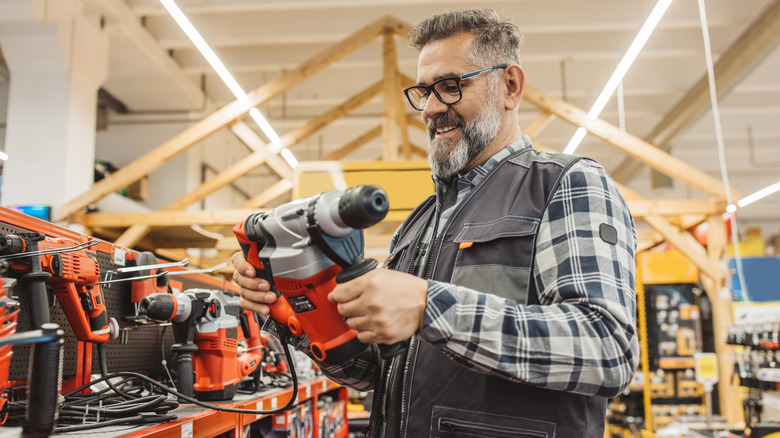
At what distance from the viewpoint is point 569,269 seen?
113cm

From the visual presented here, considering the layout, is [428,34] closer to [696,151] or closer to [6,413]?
[6,413]

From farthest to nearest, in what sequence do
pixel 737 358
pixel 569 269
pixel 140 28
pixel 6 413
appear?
pixel 140 28, pixel 737 358, pixel 6 413, pixel 569 269

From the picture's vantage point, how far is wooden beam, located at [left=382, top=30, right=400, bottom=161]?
6942 mm

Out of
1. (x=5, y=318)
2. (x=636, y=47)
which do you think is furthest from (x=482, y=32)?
(x=636, y=47)

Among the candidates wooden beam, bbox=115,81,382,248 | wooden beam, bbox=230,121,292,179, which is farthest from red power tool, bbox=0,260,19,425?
wooden beam, bbox=230,121,292,179

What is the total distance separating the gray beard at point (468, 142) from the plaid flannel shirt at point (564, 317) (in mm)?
322

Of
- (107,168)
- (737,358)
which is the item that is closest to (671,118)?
(737,358)

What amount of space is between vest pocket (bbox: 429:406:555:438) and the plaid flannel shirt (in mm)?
128

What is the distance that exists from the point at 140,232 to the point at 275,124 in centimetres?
483

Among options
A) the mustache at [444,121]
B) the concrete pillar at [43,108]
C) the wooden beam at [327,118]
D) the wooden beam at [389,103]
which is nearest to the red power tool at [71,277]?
the mustache at [444,121]

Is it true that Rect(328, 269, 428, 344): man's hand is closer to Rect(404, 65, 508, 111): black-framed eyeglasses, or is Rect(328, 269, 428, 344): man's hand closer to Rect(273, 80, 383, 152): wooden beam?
Rect(404, 65, 508, 111): black-framed eyeglasses

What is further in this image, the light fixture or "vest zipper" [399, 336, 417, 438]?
the light fixture

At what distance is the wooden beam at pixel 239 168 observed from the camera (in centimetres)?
709

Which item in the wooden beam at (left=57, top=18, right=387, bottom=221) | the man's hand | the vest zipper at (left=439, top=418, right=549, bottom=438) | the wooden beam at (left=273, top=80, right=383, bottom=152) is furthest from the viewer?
the wooden beam at (left=273, top=80, right=383, bottom=152)
